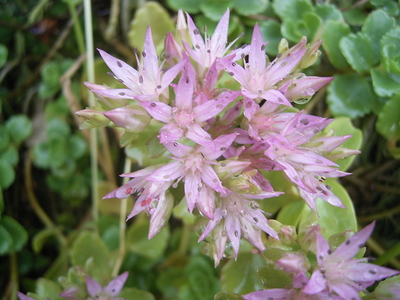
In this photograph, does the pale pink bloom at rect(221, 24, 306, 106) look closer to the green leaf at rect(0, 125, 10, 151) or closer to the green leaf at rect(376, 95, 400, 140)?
the green leaf at rect(376, 95, 400, 140)

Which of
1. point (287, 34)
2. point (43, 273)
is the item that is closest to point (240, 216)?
point (287, 34)

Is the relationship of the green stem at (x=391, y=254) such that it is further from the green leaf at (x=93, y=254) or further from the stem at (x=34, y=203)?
the stem at (x=34, y=203)

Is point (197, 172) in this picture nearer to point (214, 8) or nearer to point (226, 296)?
point (226, 296)

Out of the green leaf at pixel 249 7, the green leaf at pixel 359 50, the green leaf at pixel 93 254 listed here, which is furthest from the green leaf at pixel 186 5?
the green leaf at pixel 93 254

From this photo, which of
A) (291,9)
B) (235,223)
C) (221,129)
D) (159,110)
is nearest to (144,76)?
(159,110)

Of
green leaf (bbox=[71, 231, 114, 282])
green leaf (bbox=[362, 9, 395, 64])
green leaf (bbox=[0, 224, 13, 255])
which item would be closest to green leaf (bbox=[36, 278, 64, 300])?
green leaf (bbox=[71, 231, 114, 282])
